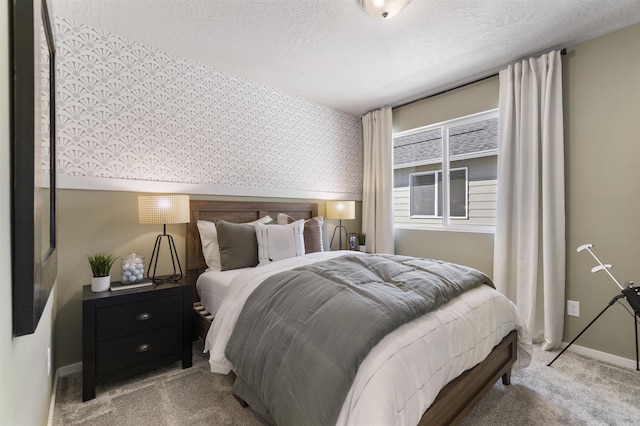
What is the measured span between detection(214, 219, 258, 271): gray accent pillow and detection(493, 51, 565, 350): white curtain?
2.39 meters

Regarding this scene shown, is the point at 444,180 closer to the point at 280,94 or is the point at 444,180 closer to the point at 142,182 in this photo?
the point at 280,94

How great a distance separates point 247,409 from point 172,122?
2354 mm

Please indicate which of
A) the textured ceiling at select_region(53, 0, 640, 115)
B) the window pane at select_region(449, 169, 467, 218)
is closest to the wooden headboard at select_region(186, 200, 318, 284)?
the textured ceiling at select_region(53, 0, 640, 115)

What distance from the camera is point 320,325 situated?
53.6 inches

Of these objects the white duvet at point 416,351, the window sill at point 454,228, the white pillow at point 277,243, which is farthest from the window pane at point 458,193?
the white pillow at point 277,243

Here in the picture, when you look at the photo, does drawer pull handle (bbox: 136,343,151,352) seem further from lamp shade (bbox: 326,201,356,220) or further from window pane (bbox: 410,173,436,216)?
window pane (bbox: 410,173,436,216)

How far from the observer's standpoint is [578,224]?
8.29 ft

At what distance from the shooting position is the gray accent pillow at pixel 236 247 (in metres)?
2.55

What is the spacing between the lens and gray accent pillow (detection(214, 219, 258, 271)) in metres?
2.55

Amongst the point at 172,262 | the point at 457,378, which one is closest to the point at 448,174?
the point at 457,378

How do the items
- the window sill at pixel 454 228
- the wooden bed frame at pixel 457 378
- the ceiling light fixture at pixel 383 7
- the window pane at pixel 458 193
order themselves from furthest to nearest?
the window pane at pixel 458 193 < the window sill at pixel 454 228 < the ceiling light fixture at pixel 383 7 < the wooden bed frame at pixel 457 378

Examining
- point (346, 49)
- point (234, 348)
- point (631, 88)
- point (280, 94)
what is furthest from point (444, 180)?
point (234, 348)

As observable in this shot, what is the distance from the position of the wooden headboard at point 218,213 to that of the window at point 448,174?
1509mm

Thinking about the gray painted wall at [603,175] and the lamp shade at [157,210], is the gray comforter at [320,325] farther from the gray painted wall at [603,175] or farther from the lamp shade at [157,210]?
the gray painted wall at [603,175]
